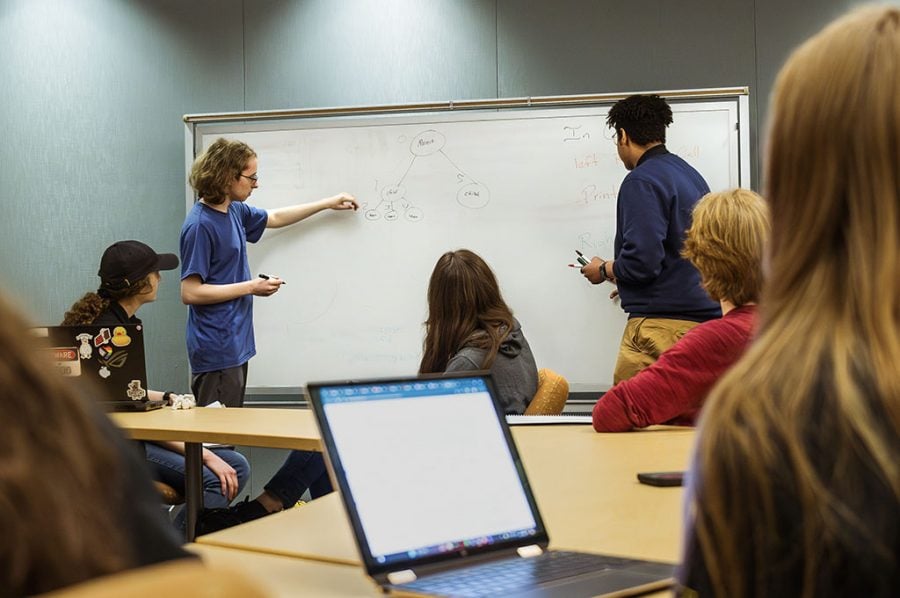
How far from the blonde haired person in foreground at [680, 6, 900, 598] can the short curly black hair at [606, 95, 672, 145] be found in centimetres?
299

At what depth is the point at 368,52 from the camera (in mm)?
4590

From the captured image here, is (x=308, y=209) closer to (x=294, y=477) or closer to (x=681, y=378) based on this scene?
(x=294, y=477)

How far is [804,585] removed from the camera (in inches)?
28.4

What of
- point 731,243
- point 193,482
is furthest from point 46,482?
point 193,482

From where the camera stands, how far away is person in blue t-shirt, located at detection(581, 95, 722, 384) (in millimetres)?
3543

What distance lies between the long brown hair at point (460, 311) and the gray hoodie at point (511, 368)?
4cm

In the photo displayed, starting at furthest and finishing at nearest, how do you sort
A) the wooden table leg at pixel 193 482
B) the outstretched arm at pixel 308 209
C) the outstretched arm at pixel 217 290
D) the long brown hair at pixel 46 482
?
the outstretched arm at pixel 308 209, the outstretched arm at pixel 217 290, the wooden table leg at pixel 193 482, the long brown hair at pixel 46 482

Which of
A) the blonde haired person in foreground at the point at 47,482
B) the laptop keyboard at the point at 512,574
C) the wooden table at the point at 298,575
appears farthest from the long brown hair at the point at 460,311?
the blonde haired person in foreground at the point at 47,482

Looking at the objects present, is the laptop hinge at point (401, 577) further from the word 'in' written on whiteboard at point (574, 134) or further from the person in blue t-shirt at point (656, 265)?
the word 'in' written on whiteboard at point (574, 134)

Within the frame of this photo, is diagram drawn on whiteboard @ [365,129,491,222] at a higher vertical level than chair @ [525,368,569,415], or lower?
higher

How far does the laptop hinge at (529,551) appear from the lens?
1256 mm

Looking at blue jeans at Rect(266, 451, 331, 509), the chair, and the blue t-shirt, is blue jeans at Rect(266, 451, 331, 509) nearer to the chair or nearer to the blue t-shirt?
the chair

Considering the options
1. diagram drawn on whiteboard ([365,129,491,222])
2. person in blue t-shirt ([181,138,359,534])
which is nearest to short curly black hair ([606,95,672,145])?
diagram drawn on whiteboard ([365,129,491,222])

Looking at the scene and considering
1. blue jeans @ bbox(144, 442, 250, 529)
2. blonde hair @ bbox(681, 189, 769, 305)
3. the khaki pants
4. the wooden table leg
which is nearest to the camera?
blonde hair @ bbox(681, 189, 769, 305)
